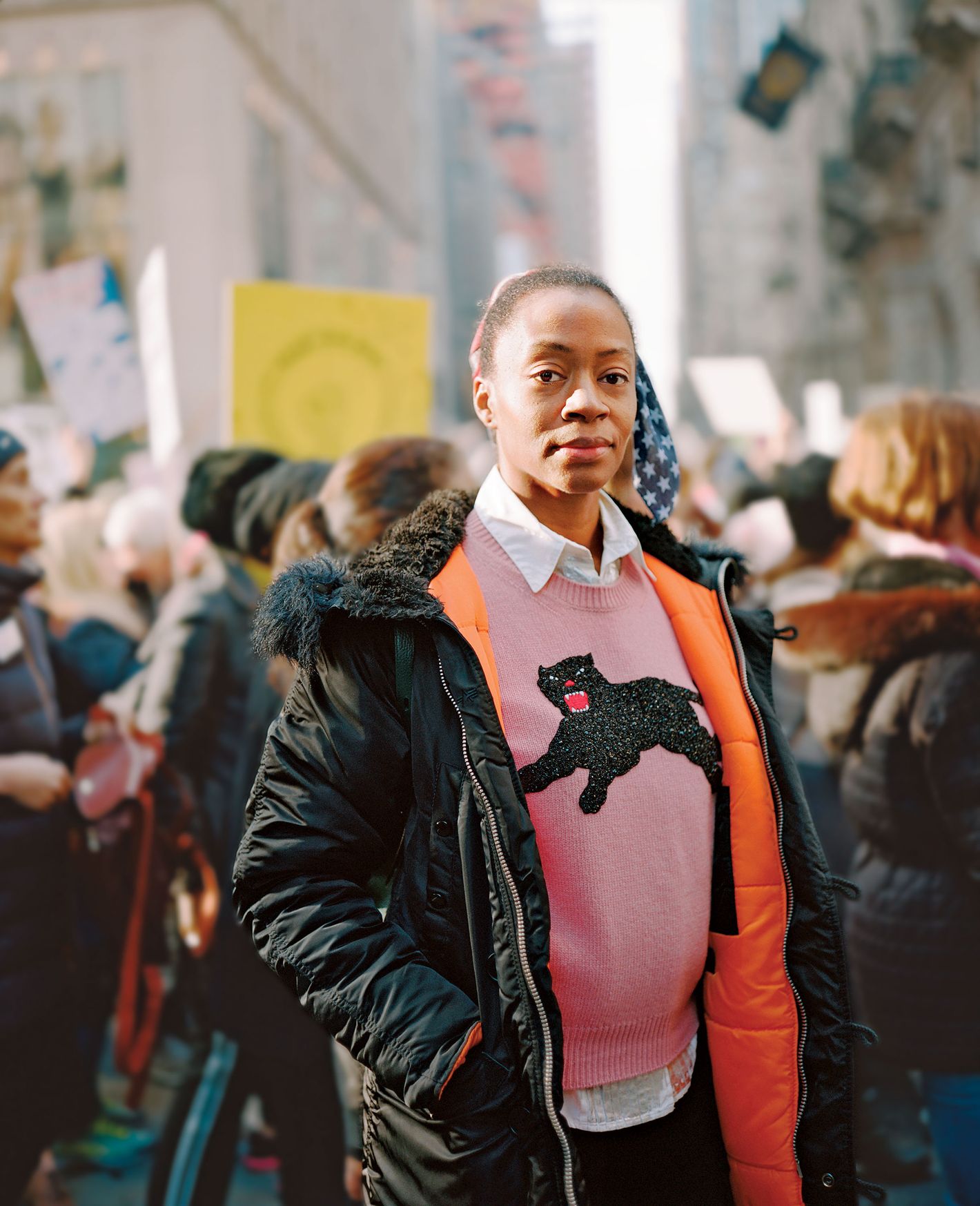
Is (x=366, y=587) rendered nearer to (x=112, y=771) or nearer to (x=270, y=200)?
(x=112, y=771)

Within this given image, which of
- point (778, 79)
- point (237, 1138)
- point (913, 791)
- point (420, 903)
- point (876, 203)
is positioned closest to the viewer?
point (420, 903)

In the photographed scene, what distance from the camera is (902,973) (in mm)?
2852

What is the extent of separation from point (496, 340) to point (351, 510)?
3.58 feet

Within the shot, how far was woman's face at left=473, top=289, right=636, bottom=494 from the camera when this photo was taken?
1.73 meters

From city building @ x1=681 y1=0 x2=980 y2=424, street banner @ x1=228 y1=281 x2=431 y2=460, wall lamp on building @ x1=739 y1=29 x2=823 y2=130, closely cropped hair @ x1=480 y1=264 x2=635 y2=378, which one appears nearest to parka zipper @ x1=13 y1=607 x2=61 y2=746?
street banner @ x1=228 y1=281 x2=431 y2=460

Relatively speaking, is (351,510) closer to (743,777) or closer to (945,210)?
(743,777)

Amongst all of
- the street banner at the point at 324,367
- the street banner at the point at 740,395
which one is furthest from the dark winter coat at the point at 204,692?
the street banner at the point at 740,395

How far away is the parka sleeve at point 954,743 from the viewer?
8.56 ft

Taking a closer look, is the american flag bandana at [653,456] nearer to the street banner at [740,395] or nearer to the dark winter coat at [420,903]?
the dark winter coat at [420,903]

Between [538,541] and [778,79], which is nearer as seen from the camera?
[538,541]

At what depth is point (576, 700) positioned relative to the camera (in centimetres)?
176

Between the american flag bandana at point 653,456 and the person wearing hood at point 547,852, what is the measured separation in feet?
0.65

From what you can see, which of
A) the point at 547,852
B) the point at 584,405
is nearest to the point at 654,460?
the point at 584,405

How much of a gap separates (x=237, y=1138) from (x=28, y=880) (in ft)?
3.21
